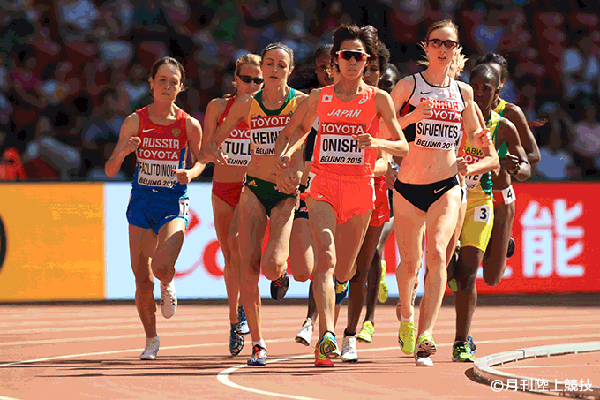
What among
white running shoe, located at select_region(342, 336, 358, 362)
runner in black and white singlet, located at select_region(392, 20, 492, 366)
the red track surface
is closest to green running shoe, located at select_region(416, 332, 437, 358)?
runner in black and white singlet, located at select_region(392, 20, 492, 366)

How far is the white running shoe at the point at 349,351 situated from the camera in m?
9.94

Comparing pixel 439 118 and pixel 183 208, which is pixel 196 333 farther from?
pixel 439 118

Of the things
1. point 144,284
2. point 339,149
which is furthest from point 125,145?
point 339,149

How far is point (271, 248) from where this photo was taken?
9500 mm

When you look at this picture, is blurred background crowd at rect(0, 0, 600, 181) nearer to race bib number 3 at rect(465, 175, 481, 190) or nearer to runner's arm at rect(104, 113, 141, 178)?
runner's arm at rect(104, 113, 141, 178)

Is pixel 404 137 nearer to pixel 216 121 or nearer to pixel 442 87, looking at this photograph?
pixel 442 87

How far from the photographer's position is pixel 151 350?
10.5 meters

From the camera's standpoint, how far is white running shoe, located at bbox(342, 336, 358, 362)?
9938 millimetres

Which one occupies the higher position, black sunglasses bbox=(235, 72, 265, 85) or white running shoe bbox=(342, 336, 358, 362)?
black sunglasses bbox=(235, 72, 265, 85)

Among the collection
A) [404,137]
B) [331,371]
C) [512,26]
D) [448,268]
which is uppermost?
[512,26]

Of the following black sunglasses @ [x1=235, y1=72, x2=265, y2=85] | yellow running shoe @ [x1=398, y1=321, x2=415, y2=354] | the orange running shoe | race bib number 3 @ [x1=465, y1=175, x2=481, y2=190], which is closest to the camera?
the orange running shoe

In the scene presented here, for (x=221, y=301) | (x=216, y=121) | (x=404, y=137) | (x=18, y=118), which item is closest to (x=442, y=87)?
(x=404, y=137)

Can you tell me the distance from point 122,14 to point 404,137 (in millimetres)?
11840

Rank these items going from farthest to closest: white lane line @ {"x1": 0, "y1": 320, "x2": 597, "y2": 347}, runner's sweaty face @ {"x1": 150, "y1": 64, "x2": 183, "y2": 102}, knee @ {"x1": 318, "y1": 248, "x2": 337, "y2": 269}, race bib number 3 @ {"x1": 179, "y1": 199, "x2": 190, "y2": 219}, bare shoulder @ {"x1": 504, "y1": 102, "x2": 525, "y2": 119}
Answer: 1. white lane line @ {"x1": 0, "y1": 320, "x2": 597, "y2": 347}
2. bare shoulder @ {"x1": 504, "y1": 102, "x2": 525, "y2": 119}
3. runner's sweaty face @ {"x1": 150, "y1": 64, "x2": 183, "y2": 102}
4. race bib number 3 @ {"x1": 179, "y1": 199, "x2": 190, "y2": 219}
5. knee @ {"x1": 318, "y1": 248, "x2": 337, "y2": 269}
